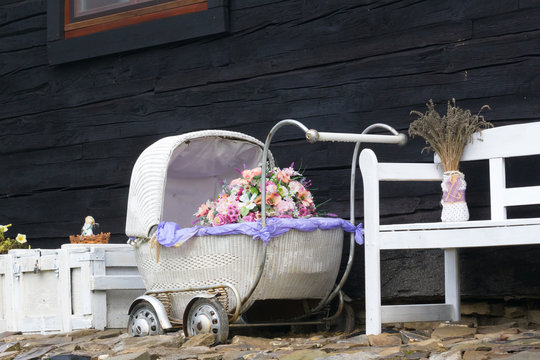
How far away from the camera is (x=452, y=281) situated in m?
4.21

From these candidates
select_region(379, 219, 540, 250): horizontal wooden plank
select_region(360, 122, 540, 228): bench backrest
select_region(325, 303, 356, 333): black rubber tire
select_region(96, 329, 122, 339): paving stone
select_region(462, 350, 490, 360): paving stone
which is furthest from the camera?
select_region(96, 329, 122, 339): paving stone

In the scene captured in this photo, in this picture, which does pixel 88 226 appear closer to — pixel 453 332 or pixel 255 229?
pixel 255 229

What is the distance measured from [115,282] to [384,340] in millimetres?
1815

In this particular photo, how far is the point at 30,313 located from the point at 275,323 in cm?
159

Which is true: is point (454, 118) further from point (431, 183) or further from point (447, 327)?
point (447, 327)

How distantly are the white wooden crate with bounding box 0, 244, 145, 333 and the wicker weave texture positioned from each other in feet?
2.46

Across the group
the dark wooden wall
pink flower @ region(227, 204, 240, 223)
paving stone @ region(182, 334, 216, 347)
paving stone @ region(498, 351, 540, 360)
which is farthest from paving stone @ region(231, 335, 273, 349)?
paving stone @ region(498, 351, 540, 360)

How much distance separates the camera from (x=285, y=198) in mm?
4301

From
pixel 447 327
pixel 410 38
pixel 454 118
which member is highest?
pixel 410 38

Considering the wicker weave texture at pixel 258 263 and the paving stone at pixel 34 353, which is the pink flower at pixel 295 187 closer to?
the wicker weave texture at pixel 258 263

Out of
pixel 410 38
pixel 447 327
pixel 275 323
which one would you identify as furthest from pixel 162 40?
pixel 447 327

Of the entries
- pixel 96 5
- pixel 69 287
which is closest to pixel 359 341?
pixel 69 287

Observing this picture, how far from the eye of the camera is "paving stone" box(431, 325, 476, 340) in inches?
148

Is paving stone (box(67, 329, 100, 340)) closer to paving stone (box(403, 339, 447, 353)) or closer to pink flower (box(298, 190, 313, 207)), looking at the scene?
pink flower (box(298, 190, 313, 207))
